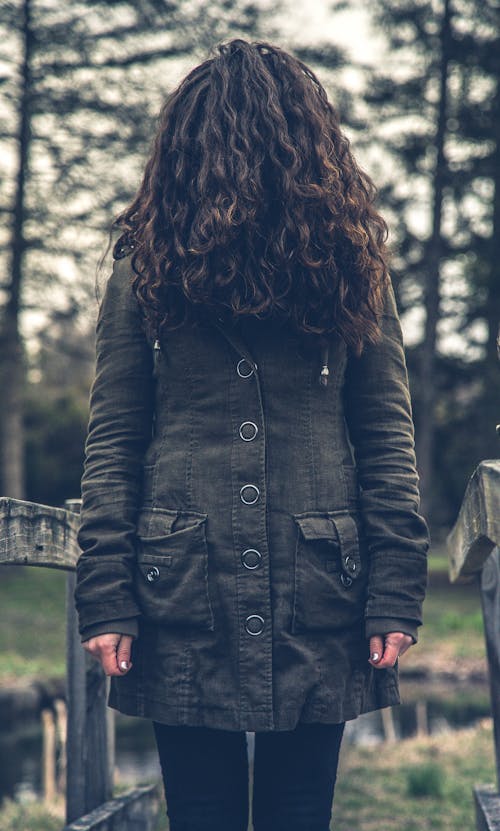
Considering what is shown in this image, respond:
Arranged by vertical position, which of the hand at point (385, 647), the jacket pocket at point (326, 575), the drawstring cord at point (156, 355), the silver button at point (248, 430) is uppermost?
the drawstring cord at point (156, 355)

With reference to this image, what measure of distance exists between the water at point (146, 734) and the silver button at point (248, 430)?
11.5 ft

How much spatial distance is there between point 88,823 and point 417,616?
1228 millimetres

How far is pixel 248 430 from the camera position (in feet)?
6.86

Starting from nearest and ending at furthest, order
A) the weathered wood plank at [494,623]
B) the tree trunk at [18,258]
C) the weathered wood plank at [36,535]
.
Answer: the weathered wood plank at [36,535] → the weathered wood plank at [494,623] → the tree trunk at [18,258]

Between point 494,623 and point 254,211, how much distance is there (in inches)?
61.2

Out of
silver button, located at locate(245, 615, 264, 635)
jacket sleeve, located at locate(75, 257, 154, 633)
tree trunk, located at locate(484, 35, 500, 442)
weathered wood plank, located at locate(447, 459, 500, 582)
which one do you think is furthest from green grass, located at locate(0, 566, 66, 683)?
silver button, located at locate(245, 615, 264, 635)

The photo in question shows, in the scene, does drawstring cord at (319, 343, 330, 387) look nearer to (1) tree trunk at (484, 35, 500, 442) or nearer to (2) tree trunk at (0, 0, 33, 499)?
(2) tree trunk at (0, 0, 33, 499)

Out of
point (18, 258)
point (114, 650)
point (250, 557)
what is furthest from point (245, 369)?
point (18, 258)

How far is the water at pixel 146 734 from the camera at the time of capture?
19.0 ft

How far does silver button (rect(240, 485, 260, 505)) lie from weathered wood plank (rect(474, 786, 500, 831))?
3.93 feet

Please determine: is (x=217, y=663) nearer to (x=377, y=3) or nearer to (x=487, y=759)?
(x=487, y=759)

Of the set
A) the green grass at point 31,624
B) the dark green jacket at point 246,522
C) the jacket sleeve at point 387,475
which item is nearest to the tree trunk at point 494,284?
the green grass at point 31,624

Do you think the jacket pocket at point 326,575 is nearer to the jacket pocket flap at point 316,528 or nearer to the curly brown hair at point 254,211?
the jacket pocket flap at point 316,528

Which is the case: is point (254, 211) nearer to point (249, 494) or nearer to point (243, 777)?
point (249, 494)
